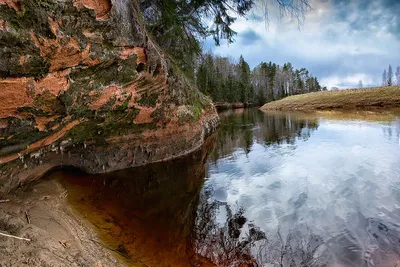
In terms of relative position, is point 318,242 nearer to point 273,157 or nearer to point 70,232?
point 70,232

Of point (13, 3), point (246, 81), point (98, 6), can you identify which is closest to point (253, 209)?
point (98, 6)

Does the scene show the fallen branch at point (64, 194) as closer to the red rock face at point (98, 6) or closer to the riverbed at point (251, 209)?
the riverbed at point (251, 209)

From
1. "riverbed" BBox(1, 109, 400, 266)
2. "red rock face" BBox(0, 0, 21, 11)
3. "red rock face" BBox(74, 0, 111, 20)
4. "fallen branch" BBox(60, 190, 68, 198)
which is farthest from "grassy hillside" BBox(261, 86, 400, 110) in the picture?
"red rock face" BBox(0, 0, 21, 11)

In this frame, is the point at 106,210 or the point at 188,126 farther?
the point at 188,126

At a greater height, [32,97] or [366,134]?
[32,97]

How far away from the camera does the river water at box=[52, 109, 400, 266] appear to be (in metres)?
3.91

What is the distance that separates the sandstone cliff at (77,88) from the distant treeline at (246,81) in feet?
114

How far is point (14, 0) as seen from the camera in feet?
11.5

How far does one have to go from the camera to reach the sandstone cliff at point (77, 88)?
154 inches

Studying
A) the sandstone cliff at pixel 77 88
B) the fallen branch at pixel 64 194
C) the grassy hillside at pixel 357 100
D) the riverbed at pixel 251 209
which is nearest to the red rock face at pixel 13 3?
the sandstone cliff at pixel 77 88

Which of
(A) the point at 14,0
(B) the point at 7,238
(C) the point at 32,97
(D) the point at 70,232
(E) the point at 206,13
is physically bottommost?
(D) the point at 70,232

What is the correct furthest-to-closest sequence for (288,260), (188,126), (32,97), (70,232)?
1. (188,126)
2. (32,97)
3. (70,232)
4. (288,260)

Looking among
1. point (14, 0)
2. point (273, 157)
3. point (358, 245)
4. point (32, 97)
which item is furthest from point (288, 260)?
point (273, 157)

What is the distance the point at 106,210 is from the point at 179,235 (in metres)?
1.95
